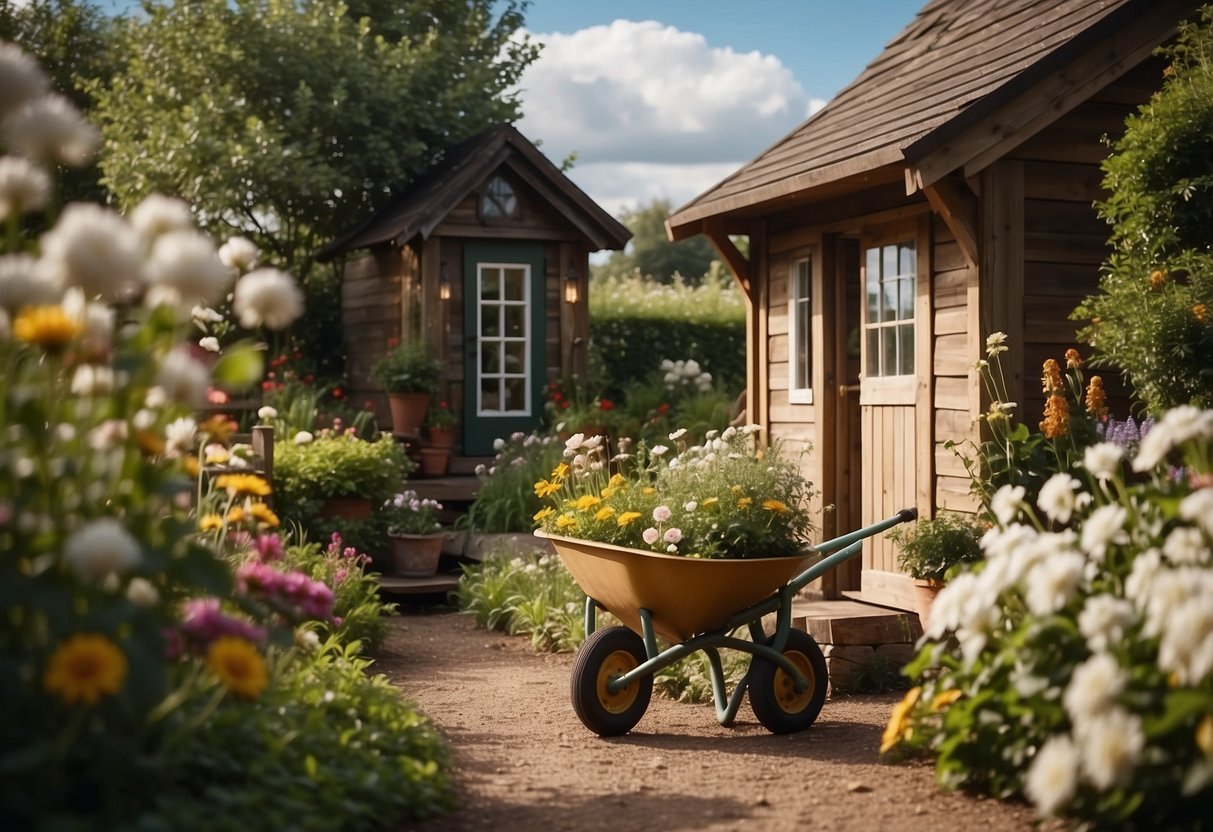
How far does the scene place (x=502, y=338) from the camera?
1348 centimetres

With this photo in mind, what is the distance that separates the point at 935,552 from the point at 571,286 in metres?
7.86

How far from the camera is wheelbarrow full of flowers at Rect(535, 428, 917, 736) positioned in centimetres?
552

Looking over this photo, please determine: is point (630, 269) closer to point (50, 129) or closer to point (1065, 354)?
point (1065, 354)

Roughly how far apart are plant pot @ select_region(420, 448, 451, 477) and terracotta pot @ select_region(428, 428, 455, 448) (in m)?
0.11

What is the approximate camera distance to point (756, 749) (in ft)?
17.6

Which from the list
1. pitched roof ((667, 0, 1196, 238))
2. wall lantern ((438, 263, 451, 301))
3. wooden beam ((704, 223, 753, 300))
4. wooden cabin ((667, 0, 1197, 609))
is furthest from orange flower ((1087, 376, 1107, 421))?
wall lantern ((438, 263, 451, 301))

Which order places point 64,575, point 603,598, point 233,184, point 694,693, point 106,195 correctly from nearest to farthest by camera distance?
point 64,575, point 603,598, point 694,693, point 233,184, point 106,195

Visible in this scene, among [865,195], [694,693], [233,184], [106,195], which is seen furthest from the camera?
[106,195]

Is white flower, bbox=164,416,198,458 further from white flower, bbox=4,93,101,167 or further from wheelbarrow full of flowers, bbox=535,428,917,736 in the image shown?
wheelbarrow full of flowers, bbox=535,428,917,736

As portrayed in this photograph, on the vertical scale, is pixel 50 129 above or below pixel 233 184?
below

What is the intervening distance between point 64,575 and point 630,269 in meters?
40.5

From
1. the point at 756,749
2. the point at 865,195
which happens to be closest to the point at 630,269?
the point at 865,195

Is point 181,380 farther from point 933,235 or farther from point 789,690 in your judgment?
point 933,235

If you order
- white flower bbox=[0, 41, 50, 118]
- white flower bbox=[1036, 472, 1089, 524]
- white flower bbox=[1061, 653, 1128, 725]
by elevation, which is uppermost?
white flower bbox=[0, 41, 50, 118]
